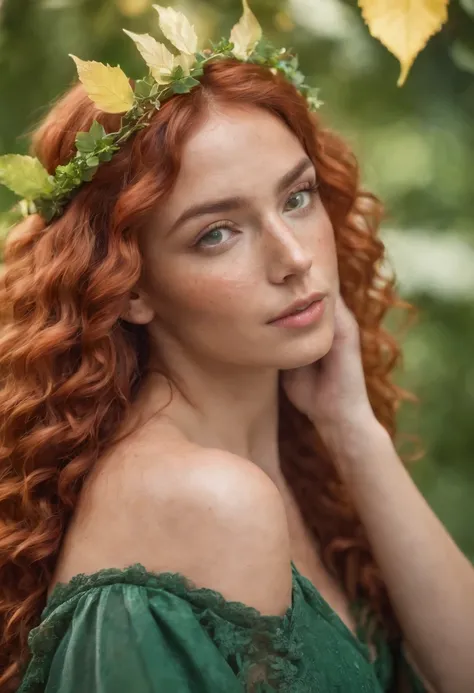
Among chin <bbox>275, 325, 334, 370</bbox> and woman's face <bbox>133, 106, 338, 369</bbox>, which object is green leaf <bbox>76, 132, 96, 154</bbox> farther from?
chin <bbox>275, 325, 334, 370</bbox>

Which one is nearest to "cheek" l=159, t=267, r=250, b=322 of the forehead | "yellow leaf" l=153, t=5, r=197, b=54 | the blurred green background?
the forehead

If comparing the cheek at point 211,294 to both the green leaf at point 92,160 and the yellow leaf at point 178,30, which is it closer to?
the green leaf at point 92,160

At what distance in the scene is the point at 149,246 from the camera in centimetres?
131

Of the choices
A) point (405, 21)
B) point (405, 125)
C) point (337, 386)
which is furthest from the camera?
point (405, 125)

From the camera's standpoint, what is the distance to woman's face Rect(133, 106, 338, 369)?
1.25m

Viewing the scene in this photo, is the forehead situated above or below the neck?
above

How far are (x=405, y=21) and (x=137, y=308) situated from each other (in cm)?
57

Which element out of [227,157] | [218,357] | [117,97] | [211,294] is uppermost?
[117,97]

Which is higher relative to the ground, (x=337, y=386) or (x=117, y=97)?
(x=117, y=97)

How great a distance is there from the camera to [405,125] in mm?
1847

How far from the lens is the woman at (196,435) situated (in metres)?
1.14

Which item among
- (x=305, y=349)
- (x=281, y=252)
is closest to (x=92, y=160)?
(x=281, y=252)

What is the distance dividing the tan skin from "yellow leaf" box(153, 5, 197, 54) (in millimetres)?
122

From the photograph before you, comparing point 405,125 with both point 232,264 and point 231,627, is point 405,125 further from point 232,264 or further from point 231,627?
point 231,627
